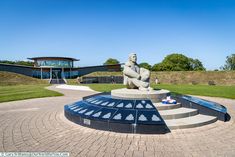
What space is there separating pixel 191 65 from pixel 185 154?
81.3 meters

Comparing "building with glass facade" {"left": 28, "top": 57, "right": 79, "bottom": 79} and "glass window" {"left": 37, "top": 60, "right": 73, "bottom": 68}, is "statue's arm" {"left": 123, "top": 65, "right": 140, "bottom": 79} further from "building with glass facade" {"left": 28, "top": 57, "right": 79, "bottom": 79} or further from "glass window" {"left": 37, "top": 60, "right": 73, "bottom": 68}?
"glass window" {"left": 37, "top": 60, "right": 73, "bottom": 68}

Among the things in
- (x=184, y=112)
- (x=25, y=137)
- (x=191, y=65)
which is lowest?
(x=25, y=137)

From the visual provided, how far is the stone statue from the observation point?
10102 millimetres

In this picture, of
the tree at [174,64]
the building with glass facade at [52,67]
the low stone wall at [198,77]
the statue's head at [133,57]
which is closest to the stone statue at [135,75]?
the statue's head at [133,57]

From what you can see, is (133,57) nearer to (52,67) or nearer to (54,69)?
(52,67)

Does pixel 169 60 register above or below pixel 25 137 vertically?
above

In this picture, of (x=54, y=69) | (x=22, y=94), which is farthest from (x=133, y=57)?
(x=54, y=69)

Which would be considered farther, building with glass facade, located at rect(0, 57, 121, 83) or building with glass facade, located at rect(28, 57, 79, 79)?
building with glass facade, located at rect(28, 57, 79, 79)

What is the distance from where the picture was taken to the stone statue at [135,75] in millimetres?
10102

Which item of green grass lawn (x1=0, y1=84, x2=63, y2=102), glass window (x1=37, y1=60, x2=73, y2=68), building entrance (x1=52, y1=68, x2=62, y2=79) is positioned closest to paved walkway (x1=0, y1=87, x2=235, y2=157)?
green grass lawn (x1=0, y1=84, x2=63, y2=102)

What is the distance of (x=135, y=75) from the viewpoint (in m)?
10.1

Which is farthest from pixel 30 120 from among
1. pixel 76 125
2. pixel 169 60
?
pixel 169 60

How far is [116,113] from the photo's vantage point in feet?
23.0

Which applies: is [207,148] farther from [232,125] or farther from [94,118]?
[94,118]
